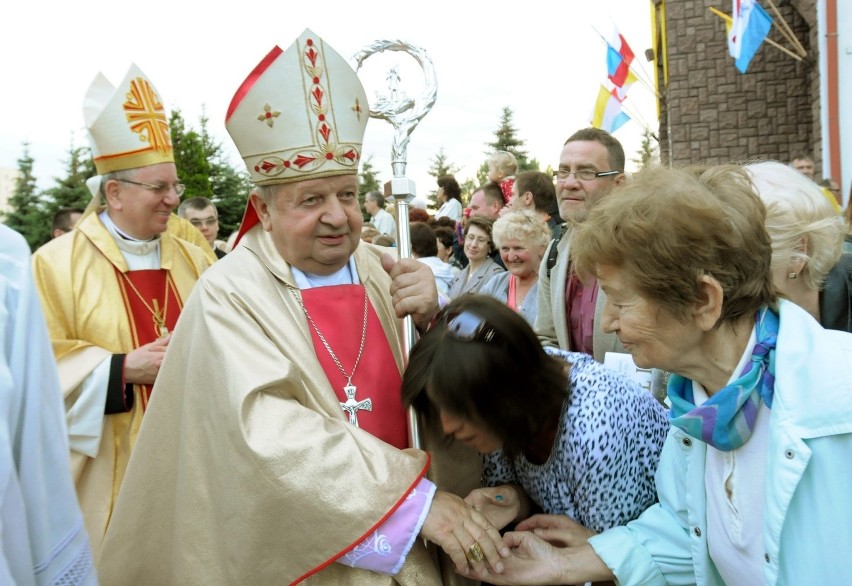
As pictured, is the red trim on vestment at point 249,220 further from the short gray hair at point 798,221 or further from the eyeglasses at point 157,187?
the short gray hair at point 798,221

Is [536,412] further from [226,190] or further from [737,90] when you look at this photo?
[226,190]

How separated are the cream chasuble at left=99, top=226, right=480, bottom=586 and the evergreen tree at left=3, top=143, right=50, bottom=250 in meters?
22.1

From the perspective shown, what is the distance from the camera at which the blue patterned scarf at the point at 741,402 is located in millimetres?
1737

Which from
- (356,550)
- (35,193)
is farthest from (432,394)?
(35,193)

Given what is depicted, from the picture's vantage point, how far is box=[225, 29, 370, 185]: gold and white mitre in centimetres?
256

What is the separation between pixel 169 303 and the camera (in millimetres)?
3965

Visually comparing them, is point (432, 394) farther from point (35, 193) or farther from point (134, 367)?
point (35, 193)

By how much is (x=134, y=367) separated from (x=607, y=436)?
7.12ft

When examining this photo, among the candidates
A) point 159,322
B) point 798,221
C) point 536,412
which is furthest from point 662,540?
point 159,322

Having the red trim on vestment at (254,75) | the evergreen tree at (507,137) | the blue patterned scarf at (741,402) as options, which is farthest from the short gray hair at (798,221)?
the evergreen tree at (507,137)

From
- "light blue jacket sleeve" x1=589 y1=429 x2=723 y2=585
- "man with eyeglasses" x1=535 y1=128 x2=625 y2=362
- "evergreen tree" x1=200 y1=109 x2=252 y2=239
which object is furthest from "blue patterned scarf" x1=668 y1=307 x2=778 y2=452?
"evergreen tree" x1=200 y1=109 x2=252 y2=239

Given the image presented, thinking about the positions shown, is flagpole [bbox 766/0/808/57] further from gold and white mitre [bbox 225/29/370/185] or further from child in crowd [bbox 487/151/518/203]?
gold and white mitre [bbox 225/29/370/185]

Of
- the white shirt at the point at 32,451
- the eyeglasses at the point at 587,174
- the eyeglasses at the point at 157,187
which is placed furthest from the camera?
the eyeglasses at the point at 587,174

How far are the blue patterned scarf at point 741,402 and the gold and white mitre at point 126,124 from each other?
3.10 meters
